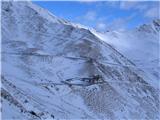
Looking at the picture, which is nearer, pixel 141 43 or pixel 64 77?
pixel 64 77

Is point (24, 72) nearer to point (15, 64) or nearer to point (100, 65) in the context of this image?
point (15, 64)

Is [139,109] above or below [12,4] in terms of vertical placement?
below

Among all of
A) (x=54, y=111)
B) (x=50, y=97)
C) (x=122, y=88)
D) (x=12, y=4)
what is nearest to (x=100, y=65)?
(x=122, y=88)

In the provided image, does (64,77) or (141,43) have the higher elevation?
(141,43)

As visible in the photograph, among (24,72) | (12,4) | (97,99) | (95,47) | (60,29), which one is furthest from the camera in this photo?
(12,4)

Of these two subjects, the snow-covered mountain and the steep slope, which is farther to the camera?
the steep slope
